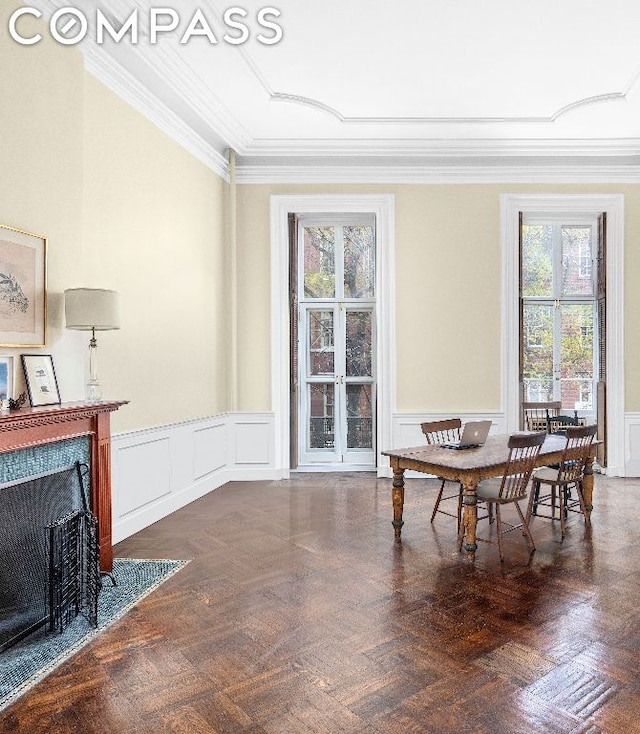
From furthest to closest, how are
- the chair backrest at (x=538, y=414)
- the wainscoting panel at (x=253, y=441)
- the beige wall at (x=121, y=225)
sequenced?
the wainscoting panel at (x=253, y=441) → the chair backrest at (x=538, y=414) → the beige wall at (x=121, y=225)

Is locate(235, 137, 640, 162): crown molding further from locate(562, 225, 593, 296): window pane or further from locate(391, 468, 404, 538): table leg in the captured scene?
locate(391, 468, 404, 538): table leg

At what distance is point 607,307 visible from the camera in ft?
22.8

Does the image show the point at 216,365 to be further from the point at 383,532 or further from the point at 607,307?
the point at 607,307

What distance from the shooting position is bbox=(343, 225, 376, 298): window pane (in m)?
7.45

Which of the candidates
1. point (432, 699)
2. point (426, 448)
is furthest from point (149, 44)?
point (432, 699)

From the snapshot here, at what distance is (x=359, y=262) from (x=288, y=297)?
1.21 meters

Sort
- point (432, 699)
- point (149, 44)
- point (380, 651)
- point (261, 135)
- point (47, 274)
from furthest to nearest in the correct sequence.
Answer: point (261, 135)
point (149, 44)
point (47, 274)
point (380, 651)
point (432, 699)

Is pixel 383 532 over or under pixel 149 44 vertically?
under

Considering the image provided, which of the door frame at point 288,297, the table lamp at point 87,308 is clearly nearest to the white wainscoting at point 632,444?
the door frame at point 288,297

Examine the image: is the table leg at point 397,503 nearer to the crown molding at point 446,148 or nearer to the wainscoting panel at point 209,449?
the wainscoting panel at point 209,449

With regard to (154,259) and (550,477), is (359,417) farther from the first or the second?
(154,259)

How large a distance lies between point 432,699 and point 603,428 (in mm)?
5589

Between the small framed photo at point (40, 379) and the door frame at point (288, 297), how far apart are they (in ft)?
11.3

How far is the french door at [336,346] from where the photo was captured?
748 centimetres
